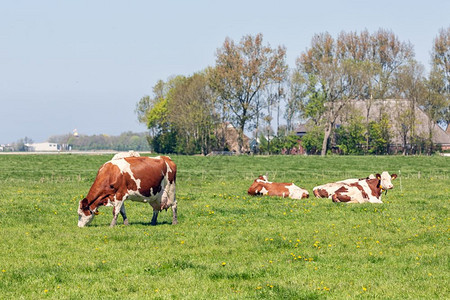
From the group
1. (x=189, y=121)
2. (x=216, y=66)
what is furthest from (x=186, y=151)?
(x=216, y=66)

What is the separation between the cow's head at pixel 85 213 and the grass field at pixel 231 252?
0.98 ft

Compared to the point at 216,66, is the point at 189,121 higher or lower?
lower

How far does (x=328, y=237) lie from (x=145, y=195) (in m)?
6.45

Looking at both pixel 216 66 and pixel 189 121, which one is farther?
pixel 189 121

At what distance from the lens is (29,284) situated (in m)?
13.1

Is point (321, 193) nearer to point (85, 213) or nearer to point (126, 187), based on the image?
point (126, 187)

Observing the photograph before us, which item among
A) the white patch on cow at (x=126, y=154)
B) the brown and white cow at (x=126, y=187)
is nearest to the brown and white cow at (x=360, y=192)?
the brown and white cow at (x=126, y=187)

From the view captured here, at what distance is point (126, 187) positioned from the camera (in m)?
21.1

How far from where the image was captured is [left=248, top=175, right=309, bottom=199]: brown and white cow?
1209 inches

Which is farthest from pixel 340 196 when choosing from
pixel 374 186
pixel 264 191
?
pixel 264 191

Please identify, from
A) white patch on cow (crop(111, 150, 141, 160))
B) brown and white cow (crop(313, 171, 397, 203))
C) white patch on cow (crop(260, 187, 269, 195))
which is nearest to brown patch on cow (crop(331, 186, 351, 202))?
brown and white cow (crop(313, 171, 397, 203))

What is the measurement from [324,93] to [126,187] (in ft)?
312

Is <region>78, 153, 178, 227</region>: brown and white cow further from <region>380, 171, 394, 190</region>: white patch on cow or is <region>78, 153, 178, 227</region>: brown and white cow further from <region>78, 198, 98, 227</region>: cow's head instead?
<region>380, 171, 394, 190</region>: white patch on cow

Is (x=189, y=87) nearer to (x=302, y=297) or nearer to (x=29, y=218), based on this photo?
(x=29, y=218)
